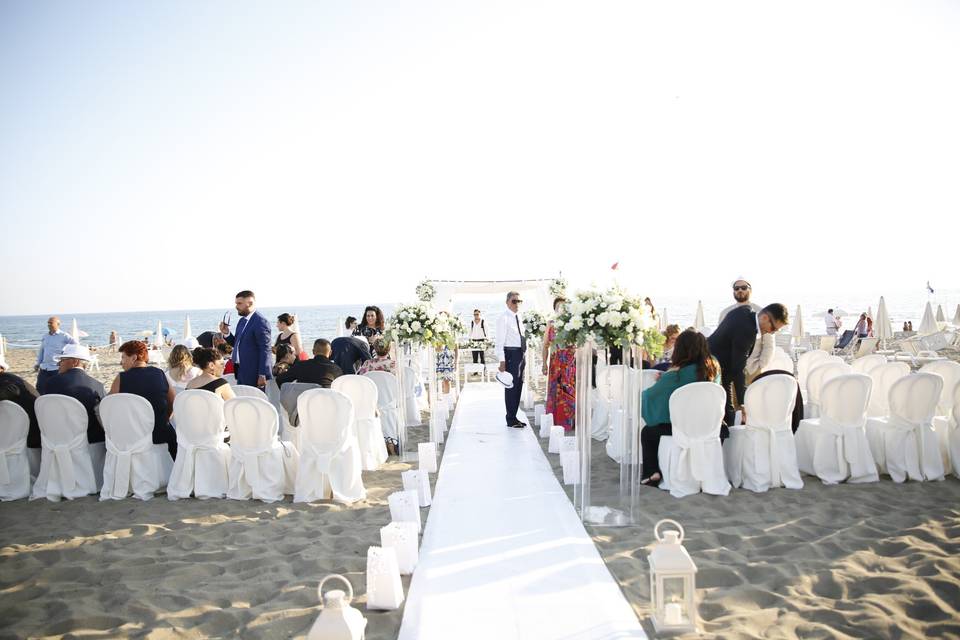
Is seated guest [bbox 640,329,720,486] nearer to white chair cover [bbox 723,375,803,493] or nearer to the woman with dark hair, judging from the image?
white chair cover [bbox 723,375,803,493]

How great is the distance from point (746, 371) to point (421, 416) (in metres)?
5.57

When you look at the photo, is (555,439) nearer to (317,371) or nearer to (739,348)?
(739,348)

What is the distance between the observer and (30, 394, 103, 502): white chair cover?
227 inches

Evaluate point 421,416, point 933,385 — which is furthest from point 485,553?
point 421,416

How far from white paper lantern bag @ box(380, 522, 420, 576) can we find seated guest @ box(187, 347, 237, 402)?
2.76 meters

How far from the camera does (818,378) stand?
23.1ft

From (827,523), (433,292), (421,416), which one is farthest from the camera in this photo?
(433,292)

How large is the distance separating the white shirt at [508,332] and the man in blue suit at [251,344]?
302 centimetres

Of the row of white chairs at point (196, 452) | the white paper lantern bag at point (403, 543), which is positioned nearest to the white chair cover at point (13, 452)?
the row of white chairs at point (196, 452)

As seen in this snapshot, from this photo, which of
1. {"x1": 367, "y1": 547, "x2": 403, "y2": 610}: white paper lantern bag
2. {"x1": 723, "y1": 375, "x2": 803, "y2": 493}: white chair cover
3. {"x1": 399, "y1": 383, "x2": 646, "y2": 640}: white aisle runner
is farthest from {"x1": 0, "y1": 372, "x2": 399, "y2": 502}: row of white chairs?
{"x1": 723, "y1": 375, "x2": 803, "y2": 493}: white chair cover

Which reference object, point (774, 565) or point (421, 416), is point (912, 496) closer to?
point (774, 565)

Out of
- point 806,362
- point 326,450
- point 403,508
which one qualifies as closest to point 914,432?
point 806,362

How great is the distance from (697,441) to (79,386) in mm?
5879

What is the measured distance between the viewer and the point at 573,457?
18.5ft
